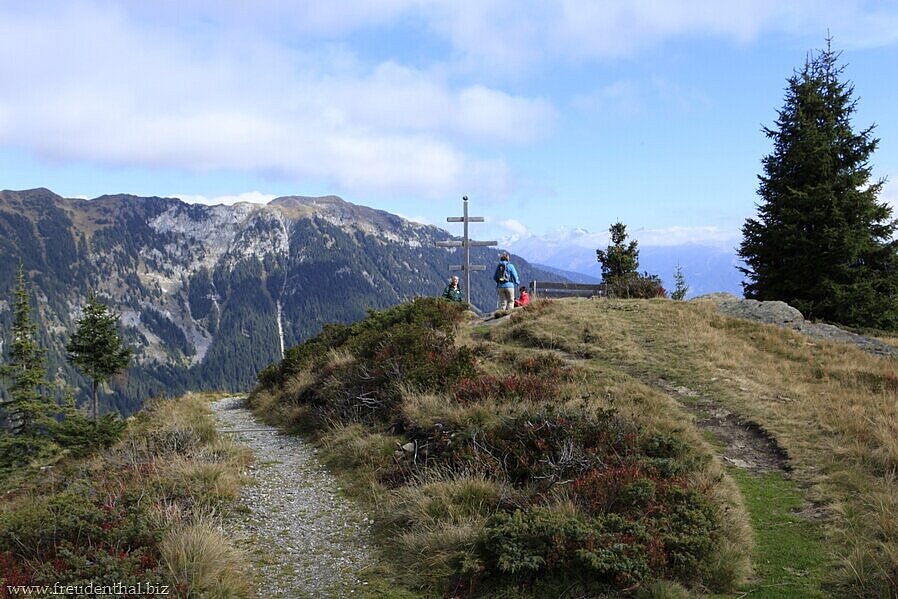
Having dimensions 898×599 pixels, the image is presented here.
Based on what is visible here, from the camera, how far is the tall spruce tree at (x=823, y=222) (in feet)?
78.3

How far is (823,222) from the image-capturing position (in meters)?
24.6

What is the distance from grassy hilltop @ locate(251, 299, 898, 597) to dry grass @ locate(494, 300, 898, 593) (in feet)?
0.15

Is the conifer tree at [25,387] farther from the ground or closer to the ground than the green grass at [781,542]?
closer to the ground

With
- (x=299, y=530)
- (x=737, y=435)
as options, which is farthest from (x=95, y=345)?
(x=737, y=435)

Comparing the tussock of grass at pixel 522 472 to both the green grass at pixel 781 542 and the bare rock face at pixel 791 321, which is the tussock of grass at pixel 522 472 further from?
the bare rock face at pixel 791 321

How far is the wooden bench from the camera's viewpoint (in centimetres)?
2727

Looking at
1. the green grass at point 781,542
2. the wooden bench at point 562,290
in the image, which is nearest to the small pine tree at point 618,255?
the wooden bench at point 562,290

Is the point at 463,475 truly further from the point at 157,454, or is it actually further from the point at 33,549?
the point at 157,454

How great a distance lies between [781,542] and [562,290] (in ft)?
72.5

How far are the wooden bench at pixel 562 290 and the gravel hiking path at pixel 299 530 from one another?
724 inches

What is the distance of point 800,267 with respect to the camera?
1006 inches

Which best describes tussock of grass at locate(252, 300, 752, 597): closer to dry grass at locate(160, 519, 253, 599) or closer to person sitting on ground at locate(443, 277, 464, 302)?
dry grass at locate(160, 519, 253, 599)

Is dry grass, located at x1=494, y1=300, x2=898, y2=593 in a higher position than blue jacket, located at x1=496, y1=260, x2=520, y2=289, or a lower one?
lower

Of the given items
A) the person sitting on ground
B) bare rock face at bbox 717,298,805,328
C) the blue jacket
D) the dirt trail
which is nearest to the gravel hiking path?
the dirt trail
